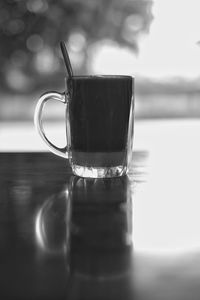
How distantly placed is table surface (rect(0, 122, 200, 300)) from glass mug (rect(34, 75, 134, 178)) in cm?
3

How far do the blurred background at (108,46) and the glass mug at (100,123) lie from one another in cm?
243

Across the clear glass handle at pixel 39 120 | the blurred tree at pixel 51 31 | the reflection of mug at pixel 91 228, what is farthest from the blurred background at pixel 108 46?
the reflection of mug at pixel 91 228

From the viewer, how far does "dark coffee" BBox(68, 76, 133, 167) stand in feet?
2.37

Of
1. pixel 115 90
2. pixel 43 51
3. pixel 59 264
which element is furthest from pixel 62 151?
pixel 43 51

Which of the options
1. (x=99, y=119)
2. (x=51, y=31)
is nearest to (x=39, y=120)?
(x=99, y=119)

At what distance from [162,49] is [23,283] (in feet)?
9.86

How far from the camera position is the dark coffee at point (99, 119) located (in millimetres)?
722

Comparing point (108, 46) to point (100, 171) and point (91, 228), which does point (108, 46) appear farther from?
point (91, 228)

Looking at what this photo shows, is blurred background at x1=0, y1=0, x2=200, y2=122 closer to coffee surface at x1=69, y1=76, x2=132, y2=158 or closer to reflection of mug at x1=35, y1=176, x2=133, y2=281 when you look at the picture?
coffee surface at x1=69, y1=76, x2=132, y2=158

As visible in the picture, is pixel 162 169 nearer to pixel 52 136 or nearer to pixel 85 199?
pixel 85 199

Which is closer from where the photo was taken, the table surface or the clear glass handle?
the table surface

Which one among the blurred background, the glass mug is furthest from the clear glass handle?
the blurred background

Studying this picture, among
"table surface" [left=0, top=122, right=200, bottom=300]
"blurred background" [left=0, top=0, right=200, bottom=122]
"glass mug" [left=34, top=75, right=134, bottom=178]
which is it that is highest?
"blurred background" [left=0, top=0, right=200, bottom=122]

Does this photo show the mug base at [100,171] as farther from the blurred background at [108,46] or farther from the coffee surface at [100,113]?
the blurred background at [108,46]
